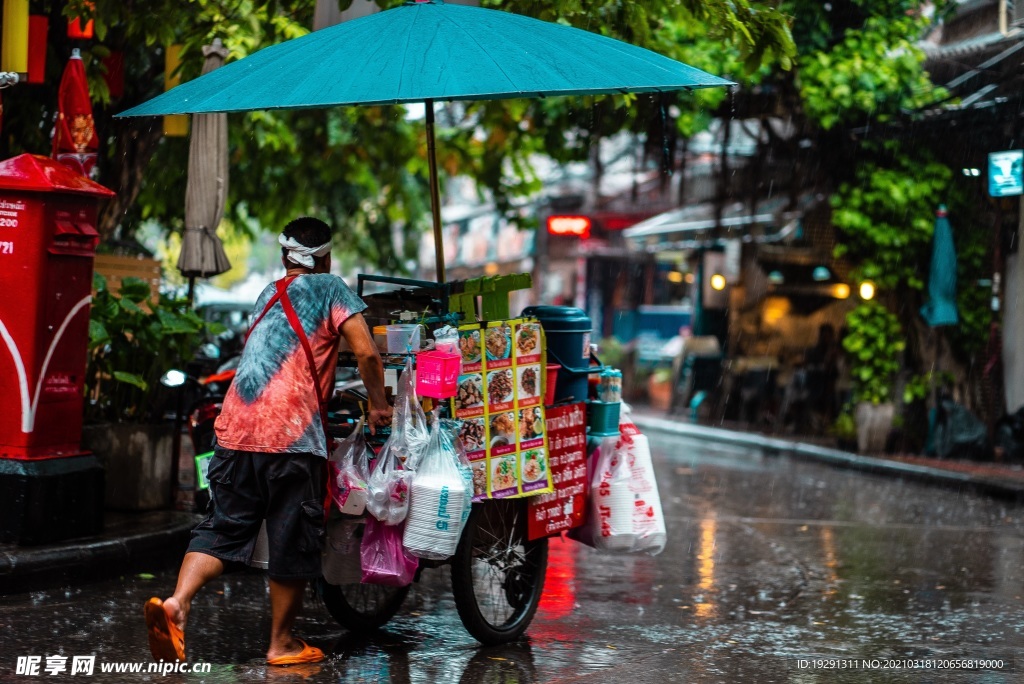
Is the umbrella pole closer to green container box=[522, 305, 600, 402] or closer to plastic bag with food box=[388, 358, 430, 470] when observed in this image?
green container box=[522, 305, 600, 402]

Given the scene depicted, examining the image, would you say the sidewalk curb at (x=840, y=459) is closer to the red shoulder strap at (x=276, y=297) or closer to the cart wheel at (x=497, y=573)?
the cart wheel at (x=497, y=573)

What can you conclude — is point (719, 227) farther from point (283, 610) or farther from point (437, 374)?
point (283, 610)

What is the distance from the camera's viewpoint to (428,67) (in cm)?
512

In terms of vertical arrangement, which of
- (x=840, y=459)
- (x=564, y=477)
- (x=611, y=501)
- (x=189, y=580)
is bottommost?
(x=840, y=459)

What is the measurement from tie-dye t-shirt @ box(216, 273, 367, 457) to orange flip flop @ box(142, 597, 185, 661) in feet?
2.29

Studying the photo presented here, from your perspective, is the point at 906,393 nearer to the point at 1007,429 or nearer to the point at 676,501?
the point at 1007,429

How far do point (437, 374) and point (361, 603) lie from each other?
1.50 m

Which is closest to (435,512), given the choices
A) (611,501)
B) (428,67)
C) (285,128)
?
(611,501)

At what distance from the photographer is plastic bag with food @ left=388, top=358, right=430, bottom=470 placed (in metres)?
5.10

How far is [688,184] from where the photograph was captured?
2597 cm

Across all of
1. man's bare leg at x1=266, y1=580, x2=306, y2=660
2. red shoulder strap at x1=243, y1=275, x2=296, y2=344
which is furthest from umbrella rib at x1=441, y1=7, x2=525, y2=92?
man's bare leg at x1=266, y1=580, x2=306, y2=660

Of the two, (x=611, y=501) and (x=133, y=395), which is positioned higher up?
(x=133, y=395)

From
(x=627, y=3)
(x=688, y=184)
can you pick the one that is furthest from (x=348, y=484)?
(x=688, y=184)

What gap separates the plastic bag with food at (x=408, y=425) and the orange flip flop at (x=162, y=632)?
43.0 inches
